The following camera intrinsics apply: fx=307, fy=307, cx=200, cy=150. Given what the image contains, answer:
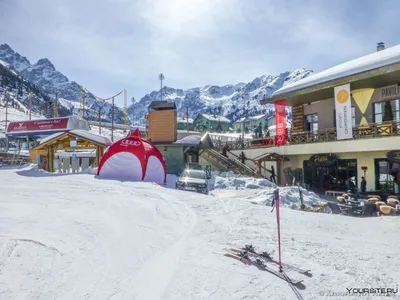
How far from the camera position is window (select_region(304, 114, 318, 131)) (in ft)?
73.5

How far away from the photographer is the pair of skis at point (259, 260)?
4.56 m

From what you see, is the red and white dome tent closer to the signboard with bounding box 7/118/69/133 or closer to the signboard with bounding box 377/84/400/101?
the signboard with bounding box 7/118/69/133

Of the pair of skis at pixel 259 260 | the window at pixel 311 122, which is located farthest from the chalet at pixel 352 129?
the pair of skis at pixel 259 260

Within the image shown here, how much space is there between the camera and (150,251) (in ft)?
17.9

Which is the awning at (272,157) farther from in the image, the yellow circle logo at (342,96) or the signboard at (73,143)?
the signboard at (73,143)

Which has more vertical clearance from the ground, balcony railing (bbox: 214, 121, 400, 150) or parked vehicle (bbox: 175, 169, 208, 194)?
balcony railing (bbox: 214, 121, 400, 150)

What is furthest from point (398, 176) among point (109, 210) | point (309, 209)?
point (109, 210)

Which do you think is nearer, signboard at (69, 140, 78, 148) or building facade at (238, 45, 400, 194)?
building facade at (238, 45, 400, 194)

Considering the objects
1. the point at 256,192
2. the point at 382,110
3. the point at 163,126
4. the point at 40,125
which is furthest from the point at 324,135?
the point at 40,125

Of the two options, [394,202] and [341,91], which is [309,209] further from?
[341,91]

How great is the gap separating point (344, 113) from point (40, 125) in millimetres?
25861

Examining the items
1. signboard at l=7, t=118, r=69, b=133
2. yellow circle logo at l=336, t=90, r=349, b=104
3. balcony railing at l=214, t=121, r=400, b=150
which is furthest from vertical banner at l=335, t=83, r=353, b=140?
signboard at l=7, t=118, r=69, b=133

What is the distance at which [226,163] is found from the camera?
23.9 m

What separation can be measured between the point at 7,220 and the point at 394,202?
42.0 feet
